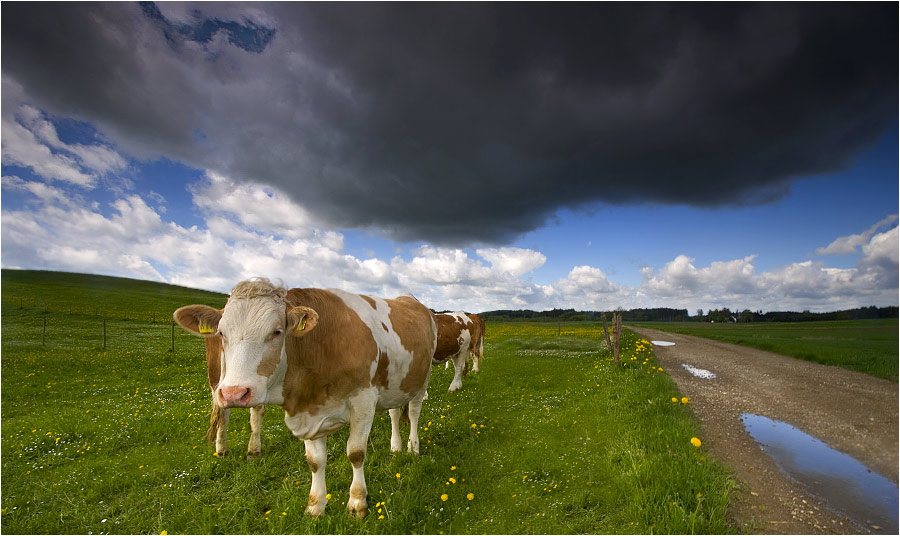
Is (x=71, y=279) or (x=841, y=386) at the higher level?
(x=71, y=279)

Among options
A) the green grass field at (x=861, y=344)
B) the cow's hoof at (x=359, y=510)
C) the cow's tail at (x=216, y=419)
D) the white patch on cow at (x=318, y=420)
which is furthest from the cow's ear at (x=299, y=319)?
the green grass field at (x=861, y=344)

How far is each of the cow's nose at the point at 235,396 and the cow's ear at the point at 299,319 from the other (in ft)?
2.44

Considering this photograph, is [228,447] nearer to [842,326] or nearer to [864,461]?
[864,461]

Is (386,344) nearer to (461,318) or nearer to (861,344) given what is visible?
(461,318)

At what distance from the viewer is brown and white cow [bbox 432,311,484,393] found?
12920 mm

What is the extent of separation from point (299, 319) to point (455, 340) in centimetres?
942

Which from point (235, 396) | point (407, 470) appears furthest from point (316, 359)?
point (407, 470)

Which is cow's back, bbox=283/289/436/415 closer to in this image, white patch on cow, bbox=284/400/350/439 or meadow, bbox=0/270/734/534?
white patch on cow, bbox=284/400/350/439

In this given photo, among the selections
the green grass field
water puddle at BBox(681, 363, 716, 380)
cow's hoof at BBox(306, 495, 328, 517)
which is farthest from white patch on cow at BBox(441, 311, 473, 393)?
the green grass field

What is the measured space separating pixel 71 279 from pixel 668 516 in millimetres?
137645

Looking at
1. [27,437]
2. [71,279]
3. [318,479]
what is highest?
[71,279]

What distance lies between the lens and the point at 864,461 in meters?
5.87

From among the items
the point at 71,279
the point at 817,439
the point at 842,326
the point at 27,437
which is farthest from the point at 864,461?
the point at 71,279

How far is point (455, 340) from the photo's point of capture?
13.4 meters
